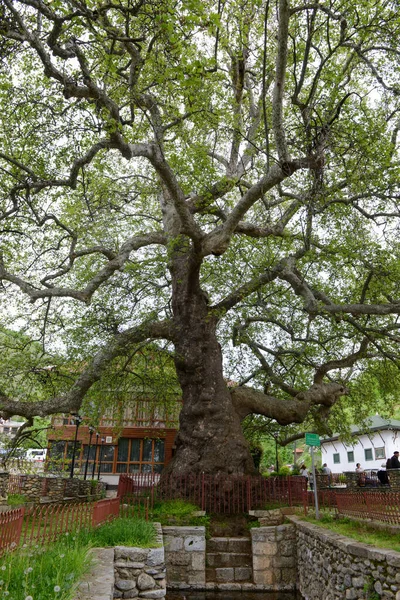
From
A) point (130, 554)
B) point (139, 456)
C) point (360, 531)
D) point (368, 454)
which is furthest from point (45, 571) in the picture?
point (368, 454)

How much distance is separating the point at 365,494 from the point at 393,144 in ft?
25.3

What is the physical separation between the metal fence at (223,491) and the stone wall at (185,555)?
0.84 m

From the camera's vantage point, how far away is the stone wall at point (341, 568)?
6121 millimetres

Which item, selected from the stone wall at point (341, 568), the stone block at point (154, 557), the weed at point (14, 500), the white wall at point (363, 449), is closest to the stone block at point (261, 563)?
the stone wall at point (341, 568)

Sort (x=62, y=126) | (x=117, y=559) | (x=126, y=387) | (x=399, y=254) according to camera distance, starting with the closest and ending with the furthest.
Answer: (x=117, y=559) → (x=62, y=126) → (x=399, y=254) → (x=126, y=387)

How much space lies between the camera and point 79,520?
7750 millimetres

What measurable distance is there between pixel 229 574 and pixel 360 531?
12.1ft

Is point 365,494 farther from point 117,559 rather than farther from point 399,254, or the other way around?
point 399,254

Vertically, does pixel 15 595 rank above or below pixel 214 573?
above

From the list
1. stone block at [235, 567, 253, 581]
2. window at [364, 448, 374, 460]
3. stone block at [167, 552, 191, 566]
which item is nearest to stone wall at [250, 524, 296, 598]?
stone block at [235, 567, 253, 581]

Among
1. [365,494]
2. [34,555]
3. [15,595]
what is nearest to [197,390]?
[365,494]

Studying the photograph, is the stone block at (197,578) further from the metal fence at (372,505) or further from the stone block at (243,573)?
the metal fence at (372,505)

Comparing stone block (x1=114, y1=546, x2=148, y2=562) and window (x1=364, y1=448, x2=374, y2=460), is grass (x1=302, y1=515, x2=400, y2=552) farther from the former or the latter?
window (x1=364, y1=448, x2=374, y2=460)

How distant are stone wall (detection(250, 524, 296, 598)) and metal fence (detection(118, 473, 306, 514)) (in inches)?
32.3
